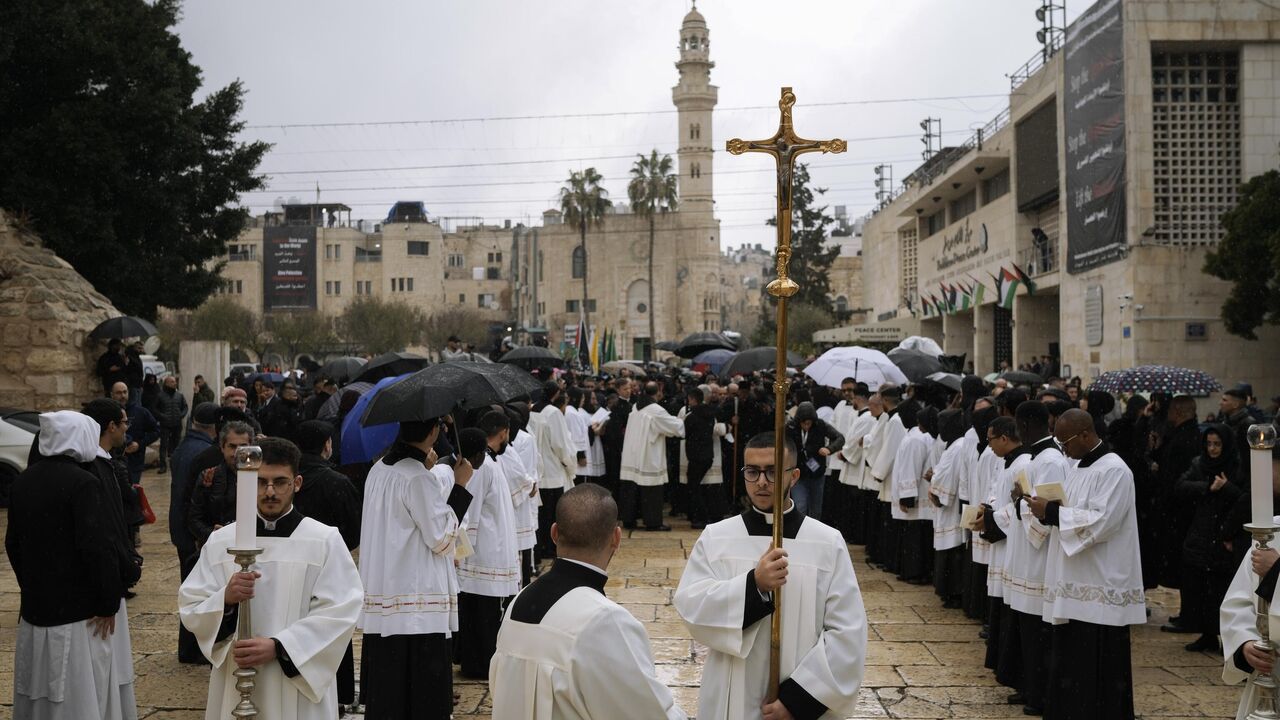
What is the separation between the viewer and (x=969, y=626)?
860 centimetres

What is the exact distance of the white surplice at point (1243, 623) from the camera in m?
4.08

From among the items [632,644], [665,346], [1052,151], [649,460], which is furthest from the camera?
[665,346]

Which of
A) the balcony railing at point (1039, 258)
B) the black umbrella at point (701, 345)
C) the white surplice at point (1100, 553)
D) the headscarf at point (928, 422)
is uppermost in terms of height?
the balcony railing at point (1039, 258)

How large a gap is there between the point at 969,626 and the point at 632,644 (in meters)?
6.25

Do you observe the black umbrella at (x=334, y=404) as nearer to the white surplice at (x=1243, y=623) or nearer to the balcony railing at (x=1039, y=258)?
the white surplice at (x=1243, y=623)

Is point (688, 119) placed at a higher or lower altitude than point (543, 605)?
higher

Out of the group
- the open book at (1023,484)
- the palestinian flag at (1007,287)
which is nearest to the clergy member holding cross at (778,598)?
the open book at (1023,484)

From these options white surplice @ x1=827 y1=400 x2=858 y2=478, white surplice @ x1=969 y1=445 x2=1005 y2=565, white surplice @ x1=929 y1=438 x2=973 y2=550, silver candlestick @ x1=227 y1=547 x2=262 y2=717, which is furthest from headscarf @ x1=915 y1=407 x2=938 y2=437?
silver candlestick @ x1=227 y1=547 x2=262 y2=717

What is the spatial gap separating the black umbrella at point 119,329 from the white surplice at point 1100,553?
13732mm

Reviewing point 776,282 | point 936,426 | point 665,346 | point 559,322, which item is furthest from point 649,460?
point 559,322

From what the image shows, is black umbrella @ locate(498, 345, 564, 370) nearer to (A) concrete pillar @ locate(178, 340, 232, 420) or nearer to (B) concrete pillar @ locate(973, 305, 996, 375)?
(A) concrete pillar @ locate(178, 340, 232, 420)

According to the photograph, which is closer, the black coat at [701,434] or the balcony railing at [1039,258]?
the black coat at [701,434]

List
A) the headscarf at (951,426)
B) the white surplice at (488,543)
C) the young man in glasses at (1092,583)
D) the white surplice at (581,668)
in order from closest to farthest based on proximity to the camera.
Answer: the white surplice at (581,668), the young man in glasses at (1092,583), the white surplice at (488,543), the headscarf at (951,426)

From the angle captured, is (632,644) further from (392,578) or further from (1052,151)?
(1052,151)
